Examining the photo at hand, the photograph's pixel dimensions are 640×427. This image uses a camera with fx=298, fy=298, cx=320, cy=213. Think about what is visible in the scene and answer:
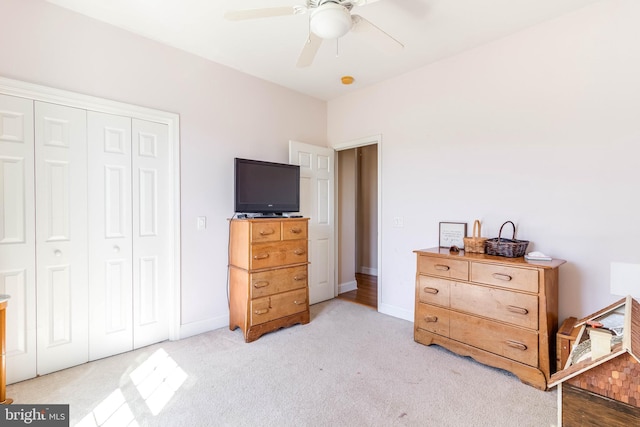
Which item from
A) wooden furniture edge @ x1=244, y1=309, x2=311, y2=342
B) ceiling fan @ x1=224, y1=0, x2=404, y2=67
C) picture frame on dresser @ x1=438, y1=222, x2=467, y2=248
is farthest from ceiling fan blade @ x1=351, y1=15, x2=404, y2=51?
wooden furniture edge @ x1=244, y1=309, x2=311, y2=342

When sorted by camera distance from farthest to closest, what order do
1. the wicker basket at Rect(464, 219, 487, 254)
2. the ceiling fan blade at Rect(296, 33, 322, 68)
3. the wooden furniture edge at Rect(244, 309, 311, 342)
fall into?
the wooden furniture edge at Rect(244, 309, 311, 342) < the wicker basket at Rect(464, 219, 487, 254) < the ceiling fan blade at Rect(296, 33, 322, 68)

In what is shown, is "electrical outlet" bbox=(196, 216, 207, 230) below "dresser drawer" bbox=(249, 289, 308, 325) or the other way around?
the other way around

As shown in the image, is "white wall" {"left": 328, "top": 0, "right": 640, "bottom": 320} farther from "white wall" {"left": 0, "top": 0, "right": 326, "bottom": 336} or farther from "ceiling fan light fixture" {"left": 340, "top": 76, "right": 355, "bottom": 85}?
"white wall" {"left": 0, "top": 0, "right": 326, "bottom": 336}

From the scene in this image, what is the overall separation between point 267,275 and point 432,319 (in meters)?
A: 1.53

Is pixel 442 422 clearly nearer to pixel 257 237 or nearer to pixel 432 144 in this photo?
pixel 257 237

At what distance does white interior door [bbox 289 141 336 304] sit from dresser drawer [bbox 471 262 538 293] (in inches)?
75.9

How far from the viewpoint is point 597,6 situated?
2.13 meters

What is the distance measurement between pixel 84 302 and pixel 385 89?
354cm

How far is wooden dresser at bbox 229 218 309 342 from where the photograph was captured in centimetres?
275

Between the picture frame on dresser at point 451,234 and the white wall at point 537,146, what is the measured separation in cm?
7

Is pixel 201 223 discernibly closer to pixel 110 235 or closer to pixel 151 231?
pixel 151 231

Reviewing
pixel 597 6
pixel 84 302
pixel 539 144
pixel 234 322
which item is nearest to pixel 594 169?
pixel 539 144

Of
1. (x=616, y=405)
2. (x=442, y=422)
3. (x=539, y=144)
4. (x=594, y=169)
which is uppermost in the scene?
(x=539, y=144)

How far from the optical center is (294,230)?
3.06 metres
